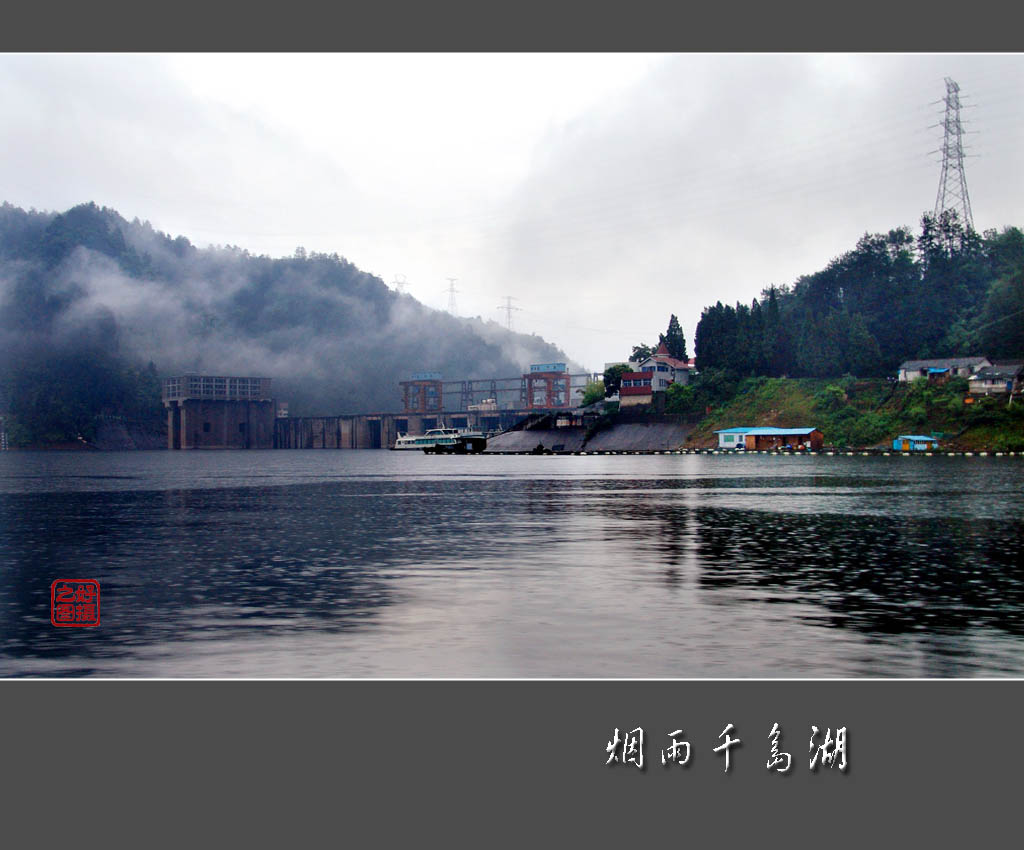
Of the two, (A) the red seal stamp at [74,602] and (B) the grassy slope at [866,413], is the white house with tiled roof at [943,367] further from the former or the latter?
(A) the red seal stamp at [74,602]

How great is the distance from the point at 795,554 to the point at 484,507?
74.4 ft

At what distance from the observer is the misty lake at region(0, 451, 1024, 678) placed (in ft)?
51.9

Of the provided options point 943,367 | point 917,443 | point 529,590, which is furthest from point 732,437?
point 529,590

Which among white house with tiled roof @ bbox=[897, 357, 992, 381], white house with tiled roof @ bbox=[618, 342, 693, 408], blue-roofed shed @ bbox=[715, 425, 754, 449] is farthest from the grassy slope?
white house with tiled roof @ bbox=[618, 342, 693, 408]

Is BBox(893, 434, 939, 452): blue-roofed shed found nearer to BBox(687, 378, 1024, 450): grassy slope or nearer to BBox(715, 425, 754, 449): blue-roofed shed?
BBox(687, 378, 1024, 450): grassy slope

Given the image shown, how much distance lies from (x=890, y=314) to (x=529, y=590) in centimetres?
16694

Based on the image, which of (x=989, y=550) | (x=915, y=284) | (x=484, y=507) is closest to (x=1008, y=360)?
(x=915, y=284)

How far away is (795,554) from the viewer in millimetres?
28859

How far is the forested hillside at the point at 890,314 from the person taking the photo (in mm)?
155750

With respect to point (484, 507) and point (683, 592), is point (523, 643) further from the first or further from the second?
point (484, 507)

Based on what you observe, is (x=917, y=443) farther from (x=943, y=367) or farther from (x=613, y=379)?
(x=613, y=379)

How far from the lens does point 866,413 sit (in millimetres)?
144750

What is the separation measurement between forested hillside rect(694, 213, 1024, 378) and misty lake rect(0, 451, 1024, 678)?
4569 inches

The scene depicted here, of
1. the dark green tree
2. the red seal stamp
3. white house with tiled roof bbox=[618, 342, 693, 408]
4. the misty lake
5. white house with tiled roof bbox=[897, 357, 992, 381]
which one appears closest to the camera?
the misty lake
